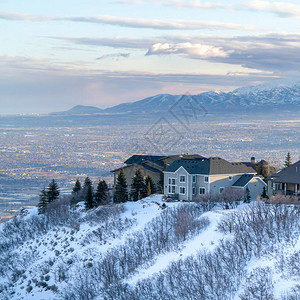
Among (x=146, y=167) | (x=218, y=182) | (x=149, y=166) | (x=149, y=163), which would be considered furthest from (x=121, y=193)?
(x=149, y=163)

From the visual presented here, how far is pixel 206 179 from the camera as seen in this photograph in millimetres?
62000

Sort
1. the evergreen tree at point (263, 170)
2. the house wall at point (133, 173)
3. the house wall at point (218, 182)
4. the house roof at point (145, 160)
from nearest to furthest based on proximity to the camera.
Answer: the house wall at point (218, 182), the evergreen tree at point (263, 170), the house wall at point (133, 173), the house roof at point (145, 160)

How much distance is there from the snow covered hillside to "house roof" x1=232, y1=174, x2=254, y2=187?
8.54 metres

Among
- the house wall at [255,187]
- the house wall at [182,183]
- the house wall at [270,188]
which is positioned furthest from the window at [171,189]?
the house wall at [270,188]

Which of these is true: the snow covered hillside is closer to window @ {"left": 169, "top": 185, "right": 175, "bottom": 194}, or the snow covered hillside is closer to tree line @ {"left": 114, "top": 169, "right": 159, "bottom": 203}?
tree line @ {"left": 114, "top": 169, "right": 159, "bottom": 203}

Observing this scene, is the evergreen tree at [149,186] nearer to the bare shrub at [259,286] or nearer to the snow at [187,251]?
the snow at [187,251]

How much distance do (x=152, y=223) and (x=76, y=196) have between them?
21.2m

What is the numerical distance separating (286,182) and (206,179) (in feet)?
30.0

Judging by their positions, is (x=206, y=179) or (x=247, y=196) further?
(x=206, y=179)

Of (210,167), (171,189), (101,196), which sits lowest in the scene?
(101,196)

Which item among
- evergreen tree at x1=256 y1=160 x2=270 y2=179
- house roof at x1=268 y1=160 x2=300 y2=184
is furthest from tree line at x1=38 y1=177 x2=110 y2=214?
evergreen tree at x1=256 y1=160 x2=270 y2=179

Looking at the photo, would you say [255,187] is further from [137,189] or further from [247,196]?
[137,189]

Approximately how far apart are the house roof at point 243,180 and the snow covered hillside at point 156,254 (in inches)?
336

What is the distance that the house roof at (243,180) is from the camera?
61281mm
